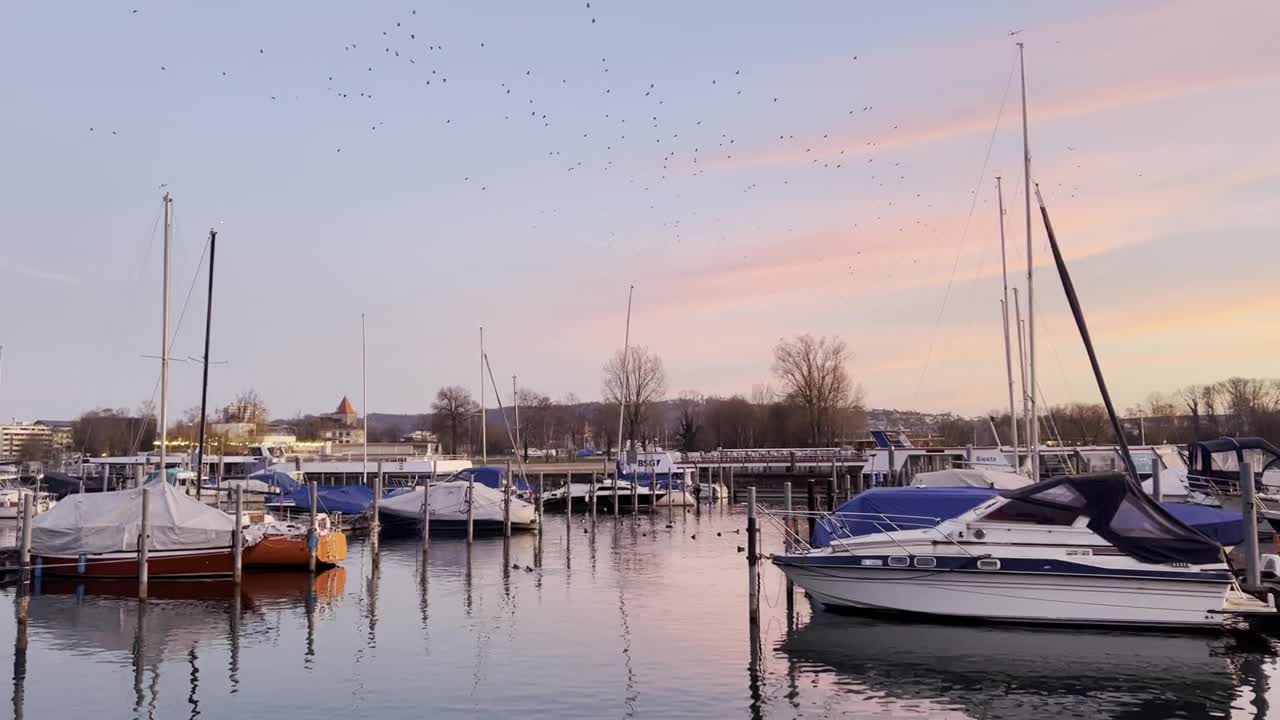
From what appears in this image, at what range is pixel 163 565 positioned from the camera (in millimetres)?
30781

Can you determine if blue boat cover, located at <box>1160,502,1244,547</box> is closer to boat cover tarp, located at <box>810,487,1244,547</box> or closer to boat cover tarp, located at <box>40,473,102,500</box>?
boat cover tarp, located at <box>810,487,1244,547</box>

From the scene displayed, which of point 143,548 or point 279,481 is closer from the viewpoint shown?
point 143,548

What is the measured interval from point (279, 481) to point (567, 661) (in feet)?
138

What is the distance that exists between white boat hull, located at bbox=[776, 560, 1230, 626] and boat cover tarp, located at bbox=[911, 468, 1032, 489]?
1639cm

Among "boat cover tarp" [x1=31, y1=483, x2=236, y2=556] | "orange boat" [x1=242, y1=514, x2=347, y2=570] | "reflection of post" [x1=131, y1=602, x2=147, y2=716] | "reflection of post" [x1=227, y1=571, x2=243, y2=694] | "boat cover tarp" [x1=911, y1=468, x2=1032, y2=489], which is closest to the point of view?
"reflection of post" [x1=131, y1=602, x2=147, y2=716]

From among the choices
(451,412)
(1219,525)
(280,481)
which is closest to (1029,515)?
(1219,525)

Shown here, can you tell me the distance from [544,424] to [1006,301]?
4564 inches

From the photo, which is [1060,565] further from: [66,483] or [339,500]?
[66,483]

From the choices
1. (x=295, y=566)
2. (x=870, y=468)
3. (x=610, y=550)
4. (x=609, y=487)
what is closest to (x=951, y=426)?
(x=870, y=468)

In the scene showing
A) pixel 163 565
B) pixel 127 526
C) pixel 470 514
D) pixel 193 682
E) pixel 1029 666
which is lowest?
pixel 193 682

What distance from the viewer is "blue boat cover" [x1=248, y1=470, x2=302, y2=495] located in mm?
57281

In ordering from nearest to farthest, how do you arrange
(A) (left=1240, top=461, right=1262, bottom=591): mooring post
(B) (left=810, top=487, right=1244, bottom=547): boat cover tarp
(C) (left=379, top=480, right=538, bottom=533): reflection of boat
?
(A) (left=1240, top=461, right=1262, bottom=591): mooring post → (B) (left=810, top=487, right=1244, bottom=547): boat cover tarp → (C) (left=379, top=480, right=538, bottom=533): reflection of boat

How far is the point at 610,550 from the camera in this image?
43.0m

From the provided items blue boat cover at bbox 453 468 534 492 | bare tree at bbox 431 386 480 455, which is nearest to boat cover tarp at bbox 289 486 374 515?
blue boat cover at bbox 453 468 534 492
